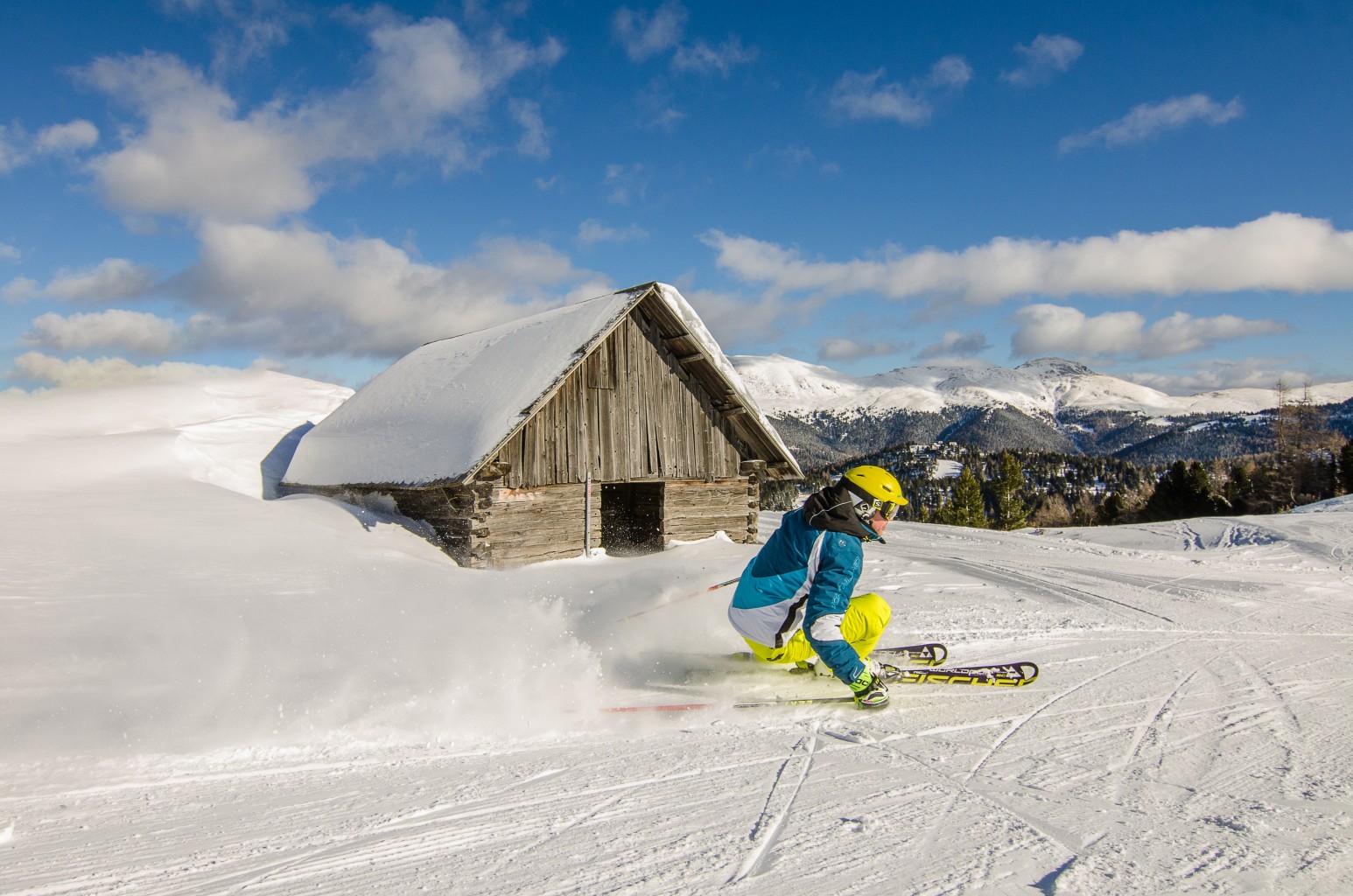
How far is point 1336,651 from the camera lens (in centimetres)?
781

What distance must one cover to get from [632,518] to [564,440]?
523 centimetres

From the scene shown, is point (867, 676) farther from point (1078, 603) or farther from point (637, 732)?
point (1078, 603)

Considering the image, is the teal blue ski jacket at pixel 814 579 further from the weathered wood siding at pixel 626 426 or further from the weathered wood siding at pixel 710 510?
the weathered wood siding at pixel 710 510

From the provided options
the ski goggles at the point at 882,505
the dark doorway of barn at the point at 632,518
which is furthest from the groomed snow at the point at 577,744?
the dark doorway of barn at the point at 632,518

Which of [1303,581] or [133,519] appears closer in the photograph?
[133,519]

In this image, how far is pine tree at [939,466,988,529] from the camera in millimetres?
58125

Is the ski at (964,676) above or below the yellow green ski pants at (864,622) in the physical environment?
below

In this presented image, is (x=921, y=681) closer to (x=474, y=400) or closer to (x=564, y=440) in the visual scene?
(x=564, y=440)

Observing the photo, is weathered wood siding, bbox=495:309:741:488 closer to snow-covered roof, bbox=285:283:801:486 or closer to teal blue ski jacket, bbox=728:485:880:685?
snow-covered roof, bbox=285:283:801:486

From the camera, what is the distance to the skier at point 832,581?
524cm

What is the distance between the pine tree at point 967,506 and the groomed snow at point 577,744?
165ft

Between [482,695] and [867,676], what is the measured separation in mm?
2774

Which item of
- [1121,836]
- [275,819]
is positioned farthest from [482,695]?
[1121,836]

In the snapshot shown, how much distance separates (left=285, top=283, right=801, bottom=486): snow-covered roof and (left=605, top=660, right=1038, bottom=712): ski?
8.10 metres
